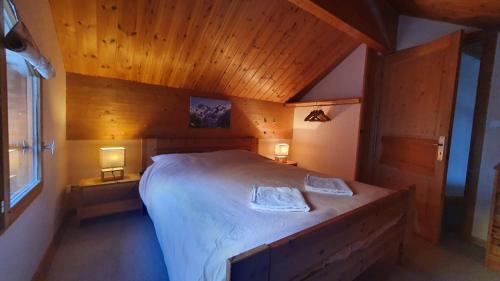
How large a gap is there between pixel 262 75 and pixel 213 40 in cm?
104

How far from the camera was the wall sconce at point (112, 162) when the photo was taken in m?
2.51

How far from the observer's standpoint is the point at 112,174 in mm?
2586

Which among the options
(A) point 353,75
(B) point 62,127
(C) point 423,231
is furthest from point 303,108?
(B) point 62,127

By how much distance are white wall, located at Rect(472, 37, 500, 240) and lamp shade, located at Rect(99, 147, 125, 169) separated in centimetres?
407

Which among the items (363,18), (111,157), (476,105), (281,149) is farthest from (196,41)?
(476,105)

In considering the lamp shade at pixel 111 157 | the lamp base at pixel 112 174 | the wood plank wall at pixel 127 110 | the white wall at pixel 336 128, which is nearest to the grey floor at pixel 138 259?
the lamp base at pixel 112 174

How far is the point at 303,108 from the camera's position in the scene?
4.17 meters

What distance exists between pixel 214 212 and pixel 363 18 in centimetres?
252

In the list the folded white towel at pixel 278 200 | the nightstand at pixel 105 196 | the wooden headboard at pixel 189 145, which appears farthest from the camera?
the wooden headboard at pixel 189 145

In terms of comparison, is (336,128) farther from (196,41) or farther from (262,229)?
(262,229)

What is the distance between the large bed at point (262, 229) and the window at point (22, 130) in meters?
0.83

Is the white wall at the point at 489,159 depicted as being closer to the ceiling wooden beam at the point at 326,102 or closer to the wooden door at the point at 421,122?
the wooden door at the point at 421,122

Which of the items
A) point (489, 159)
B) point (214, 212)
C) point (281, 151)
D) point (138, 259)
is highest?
point (489, 159)

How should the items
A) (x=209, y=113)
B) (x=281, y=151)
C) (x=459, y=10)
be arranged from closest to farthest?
(x=459, y=10)
(x=209, y=113)
(x=281, y=151)
